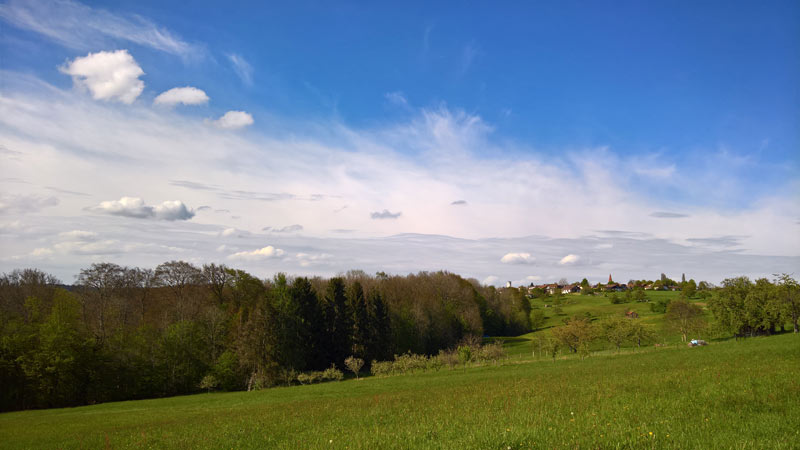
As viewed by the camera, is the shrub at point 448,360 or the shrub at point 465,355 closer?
the shrub at point 448,360

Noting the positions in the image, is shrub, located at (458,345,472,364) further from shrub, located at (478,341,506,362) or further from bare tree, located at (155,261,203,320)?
bare tree, located at (155,261,203,320)

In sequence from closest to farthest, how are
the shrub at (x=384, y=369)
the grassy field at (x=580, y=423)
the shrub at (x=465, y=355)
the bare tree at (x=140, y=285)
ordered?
the grassy field at (x=580, y=423) → the shrub at (x=384, y=369) → the shrub at (x=465, y=355) → the bare tree at (x=140, y=285)

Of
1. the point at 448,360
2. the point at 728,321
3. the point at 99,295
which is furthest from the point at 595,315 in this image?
the point at 99,295

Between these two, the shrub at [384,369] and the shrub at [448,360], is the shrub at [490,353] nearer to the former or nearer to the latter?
the shrub at [448,360]

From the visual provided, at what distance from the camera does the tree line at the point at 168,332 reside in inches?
1921

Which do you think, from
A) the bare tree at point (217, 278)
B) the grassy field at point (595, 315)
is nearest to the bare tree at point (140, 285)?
the bare tree at point (217, 278)

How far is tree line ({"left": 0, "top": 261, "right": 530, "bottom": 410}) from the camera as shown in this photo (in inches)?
1921

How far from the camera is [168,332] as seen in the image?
5612cm

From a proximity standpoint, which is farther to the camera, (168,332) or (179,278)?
(179,278)

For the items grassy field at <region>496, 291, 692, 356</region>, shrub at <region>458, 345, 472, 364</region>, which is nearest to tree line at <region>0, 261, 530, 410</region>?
shrub at <region>458, 345, 472, 364</region>

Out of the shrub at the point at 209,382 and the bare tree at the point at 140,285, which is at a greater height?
the bare tree at the point at 140,285

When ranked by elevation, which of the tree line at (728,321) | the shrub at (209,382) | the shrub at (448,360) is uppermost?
the tree line at (728,321)

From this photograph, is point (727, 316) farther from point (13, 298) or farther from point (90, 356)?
point (13, 298)

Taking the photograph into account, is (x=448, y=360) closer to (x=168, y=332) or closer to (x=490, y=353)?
(x=490, y=353)
